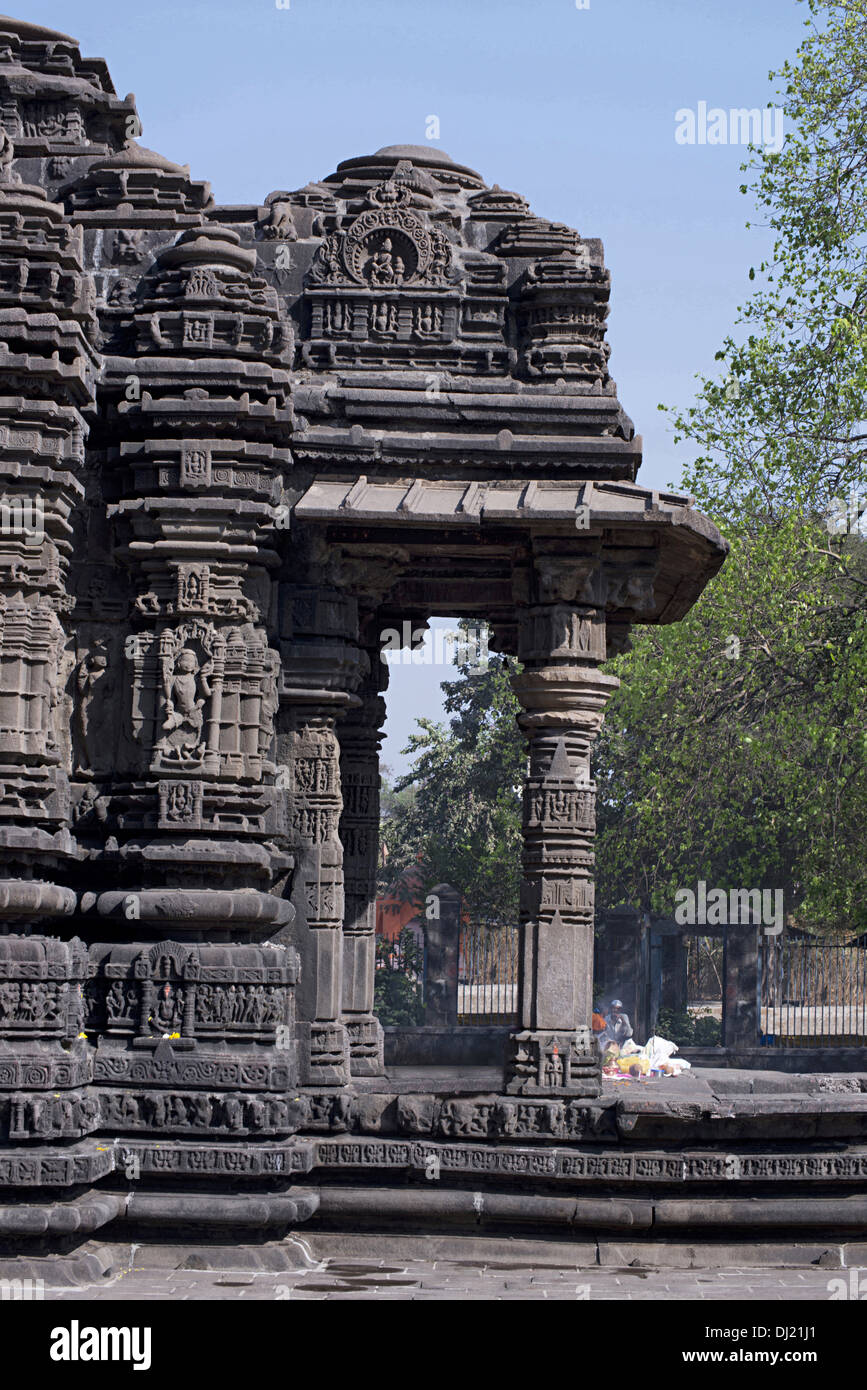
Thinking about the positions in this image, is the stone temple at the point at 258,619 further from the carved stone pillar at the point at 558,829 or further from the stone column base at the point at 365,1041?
the stone column base at the point at 365,1041

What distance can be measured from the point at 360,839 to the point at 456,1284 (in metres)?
4.31

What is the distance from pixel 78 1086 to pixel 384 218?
535 centimetres

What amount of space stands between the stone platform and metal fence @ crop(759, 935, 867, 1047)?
11995mm

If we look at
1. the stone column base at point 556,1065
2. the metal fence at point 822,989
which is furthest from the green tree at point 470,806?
the stone column base at point 556,1065

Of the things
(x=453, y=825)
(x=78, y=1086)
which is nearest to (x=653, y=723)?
(x=453, y=825)

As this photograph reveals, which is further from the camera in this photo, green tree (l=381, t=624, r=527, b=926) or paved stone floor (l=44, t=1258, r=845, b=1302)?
green tree (l=381, t=624, r=527, b=926)

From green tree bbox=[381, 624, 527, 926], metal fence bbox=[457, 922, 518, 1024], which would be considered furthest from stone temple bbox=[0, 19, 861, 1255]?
green tree bbox=[381, 624, 527, 926]

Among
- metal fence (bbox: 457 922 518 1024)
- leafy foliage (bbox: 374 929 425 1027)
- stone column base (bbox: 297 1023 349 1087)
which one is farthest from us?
leafy foliage (bbox: 374 929 425 1027)

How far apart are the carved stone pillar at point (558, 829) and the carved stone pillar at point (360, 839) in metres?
2.47

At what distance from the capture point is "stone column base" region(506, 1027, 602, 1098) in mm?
10031

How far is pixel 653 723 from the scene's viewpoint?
900 inches

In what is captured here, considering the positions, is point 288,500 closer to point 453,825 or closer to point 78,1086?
point 78,1086

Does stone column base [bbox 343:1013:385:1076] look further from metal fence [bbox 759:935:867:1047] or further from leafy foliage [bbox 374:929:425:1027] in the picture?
leafy foliage [bbox 374:929:425:1027]

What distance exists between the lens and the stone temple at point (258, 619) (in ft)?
31.9
